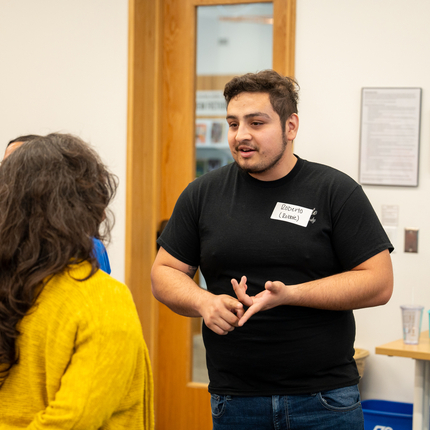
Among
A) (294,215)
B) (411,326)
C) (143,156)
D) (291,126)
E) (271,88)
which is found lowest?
(411,326)

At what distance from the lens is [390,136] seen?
2.75 meters

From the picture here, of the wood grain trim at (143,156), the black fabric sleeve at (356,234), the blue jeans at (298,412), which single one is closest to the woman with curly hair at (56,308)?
the blue jeans at (298,412)

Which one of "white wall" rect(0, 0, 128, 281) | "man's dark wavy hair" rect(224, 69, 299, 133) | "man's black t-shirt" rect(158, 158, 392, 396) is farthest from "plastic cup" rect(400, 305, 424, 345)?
"white wall" rect(0, 0, 128, 281)

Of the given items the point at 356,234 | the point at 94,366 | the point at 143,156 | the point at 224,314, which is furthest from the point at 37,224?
the point at 143,156

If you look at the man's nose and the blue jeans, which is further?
the man's nose

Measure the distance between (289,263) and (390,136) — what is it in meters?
1.51

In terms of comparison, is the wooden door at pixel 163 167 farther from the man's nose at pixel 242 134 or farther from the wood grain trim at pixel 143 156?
the man's nose at pixel 242 134

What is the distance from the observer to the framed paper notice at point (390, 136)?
2723 mm

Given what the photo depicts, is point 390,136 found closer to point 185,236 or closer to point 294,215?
point 294,215

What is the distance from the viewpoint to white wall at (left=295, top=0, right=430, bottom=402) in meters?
2.72

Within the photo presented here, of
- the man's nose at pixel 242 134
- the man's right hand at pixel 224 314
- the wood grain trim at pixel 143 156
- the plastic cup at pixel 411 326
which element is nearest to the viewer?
the man's right hand at pixel 224 314

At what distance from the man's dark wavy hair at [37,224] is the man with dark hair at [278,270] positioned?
50 centimetres

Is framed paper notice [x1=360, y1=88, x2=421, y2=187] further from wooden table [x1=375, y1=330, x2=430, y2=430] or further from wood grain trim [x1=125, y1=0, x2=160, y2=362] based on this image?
wood grain trim [x1=125, y1=0, x2=160, y2=362]

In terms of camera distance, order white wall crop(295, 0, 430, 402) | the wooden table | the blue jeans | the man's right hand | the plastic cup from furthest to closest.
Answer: white wall crop(295, 0, 430, 402), the plastic cup, the wooden table, the blue jeans, the man's right hand
